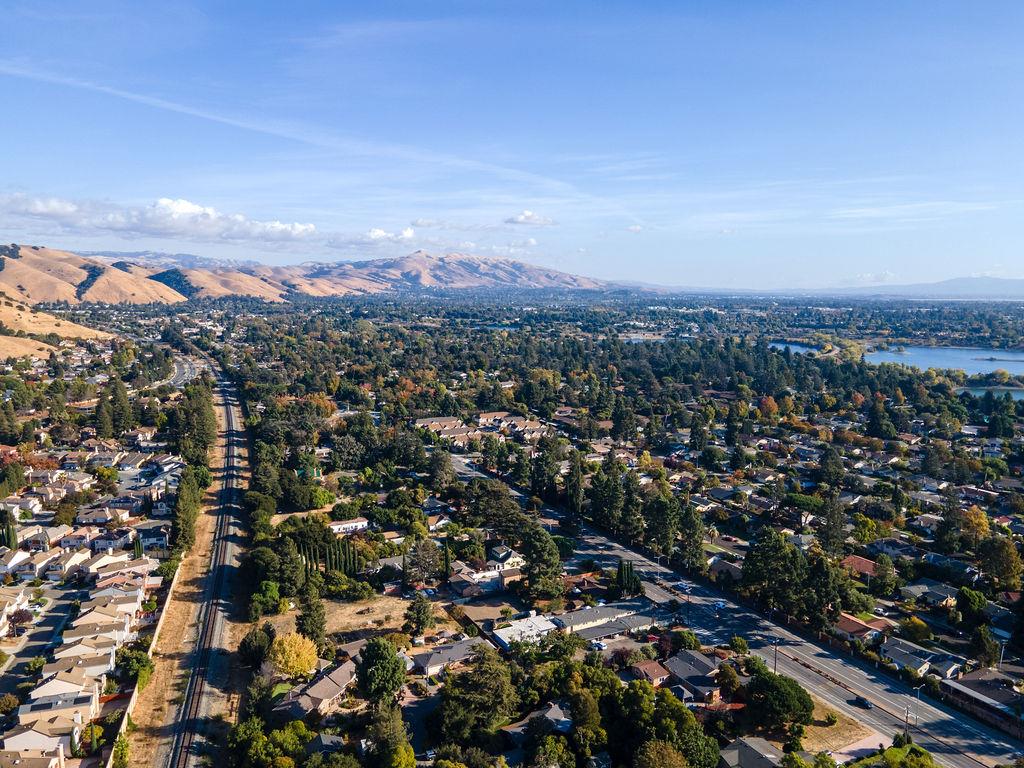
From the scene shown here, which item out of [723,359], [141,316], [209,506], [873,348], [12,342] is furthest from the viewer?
[141,316]

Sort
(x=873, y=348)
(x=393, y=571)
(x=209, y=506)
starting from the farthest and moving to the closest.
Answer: (x=873, y=348) → (x=209, y=506) → (x=393, y=571)

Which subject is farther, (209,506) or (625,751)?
(209,506)

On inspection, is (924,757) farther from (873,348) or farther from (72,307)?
(72,307)

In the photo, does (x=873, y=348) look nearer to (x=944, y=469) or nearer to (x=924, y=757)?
(x=944, y=469)

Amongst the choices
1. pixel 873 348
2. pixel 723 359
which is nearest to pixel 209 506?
pixel 723 359

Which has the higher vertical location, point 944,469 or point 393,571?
point 944,469
